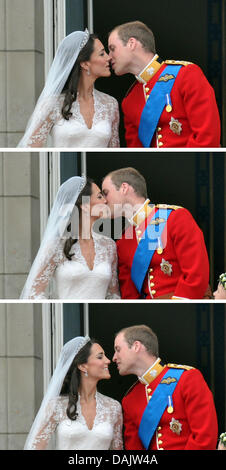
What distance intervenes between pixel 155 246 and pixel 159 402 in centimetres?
40

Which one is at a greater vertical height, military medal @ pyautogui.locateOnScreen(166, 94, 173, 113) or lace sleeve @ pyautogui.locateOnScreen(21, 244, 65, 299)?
military medal @ pyautogui.locateOnScreen(166, 94, 173, 113)

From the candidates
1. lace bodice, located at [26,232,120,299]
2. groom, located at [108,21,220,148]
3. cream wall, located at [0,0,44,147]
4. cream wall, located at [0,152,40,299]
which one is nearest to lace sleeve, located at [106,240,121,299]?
lace bodice, located at [26,232,120,299]

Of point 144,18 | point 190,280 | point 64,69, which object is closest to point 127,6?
point 144,18

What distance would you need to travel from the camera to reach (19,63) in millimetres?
3902

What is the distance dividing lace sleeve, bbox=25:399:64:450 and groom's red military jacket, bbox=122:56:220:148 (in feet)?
2.42

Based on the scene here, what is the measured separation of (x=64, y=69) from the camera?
3736 millimetres

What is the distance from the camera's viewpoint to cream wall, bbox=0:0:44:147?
3904mm

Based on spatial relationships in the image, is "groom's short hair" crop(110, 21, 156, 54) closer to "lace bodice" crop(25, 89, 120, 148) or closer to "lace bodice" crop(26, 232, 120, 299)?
"lace bodice" crop(25, 89, 120, 148)

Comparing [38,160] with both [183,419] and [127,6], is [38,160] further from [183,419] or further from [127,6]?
[183,419]

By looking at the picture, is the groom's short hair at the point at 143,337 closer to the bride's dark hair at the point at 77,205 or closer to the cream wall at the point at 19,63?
the bride's dark hair at the point at 77,205

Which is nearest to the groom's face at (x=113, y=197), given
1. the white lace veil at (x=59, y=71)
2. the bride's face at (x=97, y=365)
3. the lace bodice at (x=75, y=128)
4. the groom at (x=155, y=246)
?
the groom at (x=155, y=246)

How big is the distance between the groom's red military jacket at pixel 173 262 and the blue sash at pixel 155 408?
0.75ft
